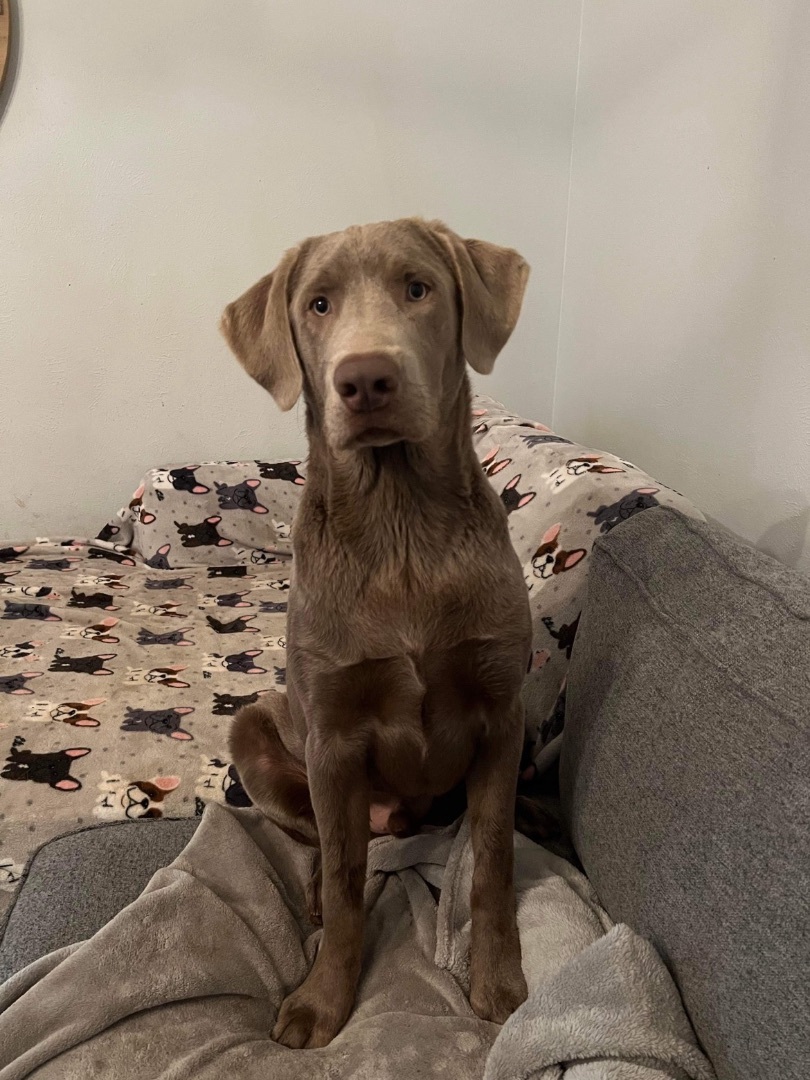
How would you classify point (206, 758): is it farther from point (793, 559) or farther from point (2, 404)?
point (2, 404)

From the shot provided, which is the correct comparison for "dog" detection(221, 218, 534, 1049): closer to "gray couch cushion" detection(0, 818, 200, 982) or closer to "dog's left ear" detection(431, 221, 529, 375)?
"dog's left ear" detection(431, 221, 529, 375)

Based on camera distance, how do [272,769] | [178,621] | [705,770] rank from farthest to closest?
[178,621]
[272,769]
[705,770]

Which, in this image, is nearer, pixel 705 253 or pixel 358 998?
pixel 358 998

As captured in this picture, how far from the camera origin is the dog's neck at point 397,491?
1.16 metres

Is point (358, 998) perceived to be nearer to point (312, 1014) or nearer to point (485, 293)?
point (312, 1014)

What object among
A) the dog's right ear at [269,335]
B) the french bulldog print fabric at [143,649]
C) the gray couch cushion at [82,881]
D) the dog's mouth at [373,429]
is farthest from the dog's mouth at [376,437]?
the french bulldog print fabric at [143,649]

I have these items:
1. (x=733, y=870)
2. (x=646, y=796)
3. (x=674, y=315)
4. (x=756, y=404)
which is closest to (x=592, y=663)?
(x=646, y=796)

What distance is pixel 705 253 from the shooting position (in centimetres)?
196

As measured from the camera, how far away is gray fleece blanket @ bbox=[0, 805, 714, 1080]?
2.77ft

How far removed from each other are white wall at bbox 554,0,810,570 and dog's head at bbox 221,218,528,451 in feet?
2.42

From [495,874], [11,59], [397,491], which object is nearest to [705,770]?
[495,874]

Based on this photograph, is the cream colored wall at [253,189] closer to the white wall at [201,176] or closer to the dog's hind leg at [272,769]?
the white wall at [201,176]

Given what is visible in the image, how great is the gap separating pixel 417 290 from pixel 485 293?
0.13 m

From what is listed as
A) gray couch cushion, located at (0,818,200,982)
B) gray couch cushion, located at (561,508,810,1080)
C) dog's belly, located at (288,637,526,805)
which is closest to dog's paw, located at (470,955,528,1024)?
gray couch cushion, located at (561,508,810,1080)
